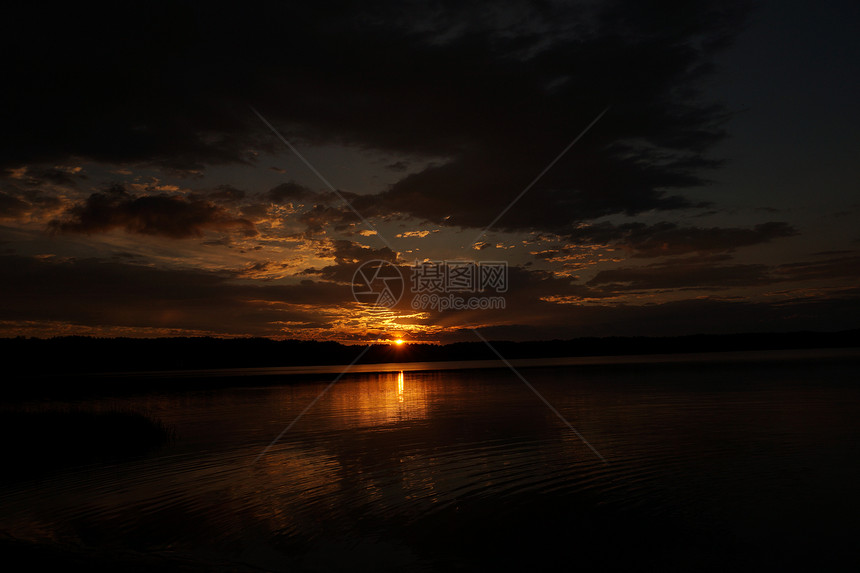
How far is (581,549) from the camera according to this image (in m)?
12.9

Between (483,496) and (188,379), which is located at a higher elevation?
(483,496)

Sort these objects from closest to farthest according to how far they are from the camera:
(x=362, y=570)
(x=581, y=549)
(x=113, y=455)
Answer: (x=362, y=570), (x=581, y=549), (x=113, y=455)

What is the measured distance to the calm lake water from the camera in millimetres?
12758

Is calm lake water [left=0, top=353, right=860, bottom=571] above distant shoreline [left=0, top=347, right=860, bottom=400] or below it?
above

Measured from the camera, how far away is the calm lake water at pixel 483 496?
12758mm

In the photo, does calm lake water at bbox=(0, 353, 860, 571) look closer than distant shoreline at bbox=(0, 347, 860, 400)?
Yes

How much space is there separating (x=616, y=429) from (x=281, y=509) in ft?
62.8

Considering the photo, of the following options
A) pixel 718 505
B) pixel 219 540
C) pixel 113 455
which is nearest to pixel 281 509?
pixel 219 540

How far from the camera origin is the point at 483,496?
17234 mm

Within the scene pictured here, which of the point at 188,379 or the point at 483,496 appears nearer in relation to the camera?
the point at 483,496

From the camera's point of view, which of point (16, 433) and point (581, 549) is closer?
point (581, 549)

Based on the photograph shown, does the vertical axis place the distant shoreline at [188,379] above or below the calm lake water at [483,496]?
below

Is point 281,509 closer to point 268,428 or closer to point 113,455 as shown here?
point 113,455

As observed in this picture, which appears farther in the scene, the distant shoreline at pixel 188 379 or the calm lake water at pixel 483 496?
the distant shoreline at pixel 188 379
